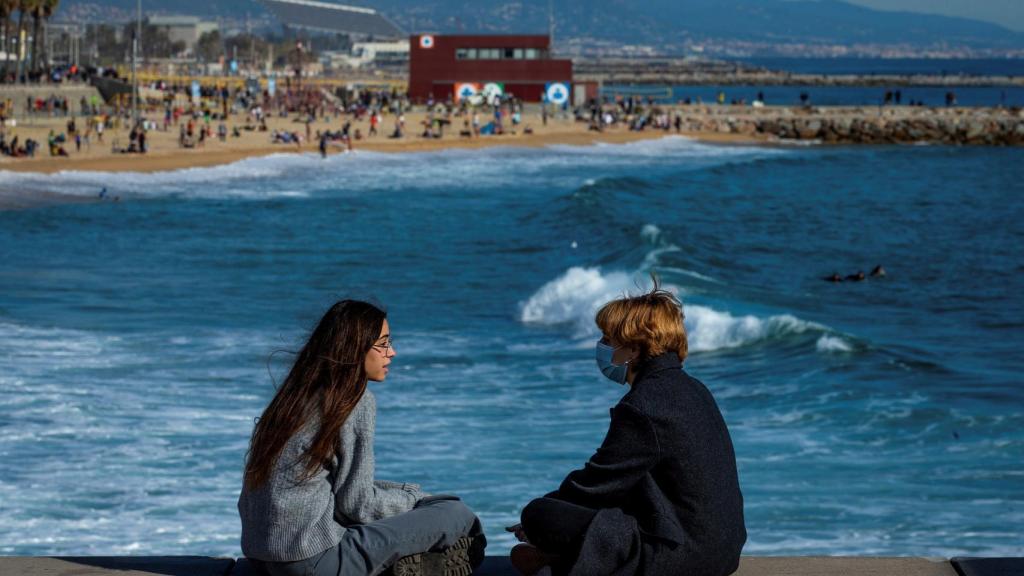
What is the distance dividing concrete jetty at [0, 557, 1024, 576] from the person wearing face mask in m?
0.75

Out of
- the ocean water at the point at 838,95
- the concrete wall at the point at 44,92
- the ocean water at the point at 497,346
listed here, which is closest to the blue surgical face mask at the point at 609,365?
the ocean water at the point at 497,346

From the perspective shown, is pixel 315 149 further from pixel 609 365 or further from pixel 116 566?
pixel 609 365

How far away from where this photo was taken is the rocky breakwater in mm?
83562

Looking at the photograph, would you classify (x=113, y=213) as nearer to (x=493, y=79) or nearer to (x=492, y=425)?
(x=492, y=425)

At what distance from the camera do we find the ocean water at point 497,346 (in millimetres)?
11805

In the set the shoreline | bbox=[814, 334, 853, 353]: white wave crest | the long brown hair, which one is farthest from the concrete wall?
the long brown hair

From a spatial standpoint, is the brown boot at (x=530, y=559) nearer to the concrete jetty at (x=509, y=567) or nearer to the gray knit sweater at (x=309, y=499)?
the concrete jetty at (x=509, y=567)

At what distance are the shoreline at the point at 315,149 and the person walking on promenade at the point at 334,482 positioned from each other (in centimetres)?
4329

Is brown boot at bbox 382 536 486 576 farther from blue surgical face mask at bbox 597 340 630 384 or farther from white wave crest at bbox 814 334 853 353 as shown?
white wave crest at bbox 814 334 853 353

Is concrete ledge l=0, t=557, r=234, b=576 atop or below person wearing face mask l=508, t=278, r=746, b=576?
below

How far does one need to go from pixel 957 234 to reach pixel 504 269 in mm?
16413

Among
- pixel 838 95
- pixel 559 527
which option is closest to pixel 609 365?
pixel 559 527

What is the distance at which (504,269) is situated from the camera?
2953cm

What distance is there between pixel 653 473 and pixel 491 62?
84.5 meters
